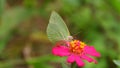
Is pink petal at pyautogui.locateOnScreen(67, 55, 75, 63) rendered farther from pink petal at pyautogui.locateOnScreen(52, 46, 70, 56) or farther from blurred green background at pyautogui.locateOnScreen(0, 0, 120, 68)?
blurred green background at pyautogui.locateOnScreen(0, 0, 120, 68)

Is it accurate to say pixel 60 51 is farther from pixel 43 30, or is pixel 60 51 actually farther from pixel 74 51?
pixel 43 30

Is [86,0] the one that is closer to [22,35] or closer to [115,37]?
[115,37]

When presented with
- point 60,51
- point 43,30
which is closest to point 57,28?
point 60,51

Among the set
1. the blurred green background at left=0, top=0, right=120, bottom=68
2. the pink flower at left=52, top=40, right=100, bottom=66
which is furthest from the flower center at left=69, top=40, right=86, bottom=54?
the blurred green background at left=0, top=0, right=120, bottom=68

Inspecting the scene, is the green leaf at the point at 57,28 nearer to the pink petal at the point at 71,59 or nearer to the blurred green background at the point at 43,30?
the pink petal at the point at 71,59

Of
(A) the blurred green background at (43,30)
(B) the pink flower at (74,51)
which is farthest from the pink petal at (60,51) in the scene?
(A) the blurred green background at (43,30)

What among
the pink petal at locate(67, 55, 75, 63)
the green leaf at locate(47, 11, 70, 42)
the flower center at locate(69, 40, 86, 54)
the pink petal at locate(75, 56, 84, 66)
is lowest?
the pink petal at locate(75, 56, 84, 66)
